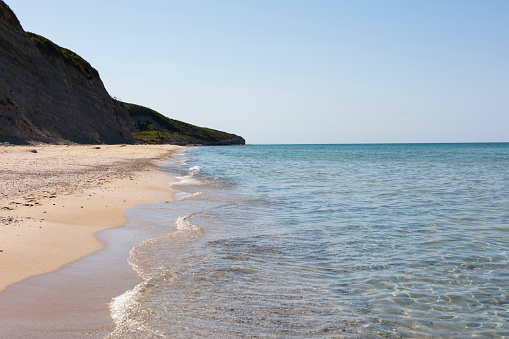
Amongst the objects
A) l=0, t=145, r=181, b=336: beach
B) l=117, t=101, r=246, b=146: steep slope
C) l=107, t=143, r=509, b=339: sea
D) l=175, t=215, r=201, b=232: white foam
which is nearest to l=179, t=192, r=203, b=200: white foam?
l=0, t=145, r=181, b=336: beach

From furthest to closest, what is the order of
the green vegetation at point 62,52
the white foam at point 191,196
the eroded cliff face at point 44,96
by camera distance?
the green vegetation at point 62,52
the eroded cliff face at point 44,96
the white foam at point 191,196

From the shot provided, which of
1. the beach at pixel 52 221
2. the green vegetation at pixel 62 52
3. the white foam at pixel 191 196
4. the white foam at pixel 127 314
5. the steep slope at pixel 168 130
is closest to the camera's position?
the white foam at pixel 127 314

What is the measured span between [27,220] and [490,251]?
332 inches

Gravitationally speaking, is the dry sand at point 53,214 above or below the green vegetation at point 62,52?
below

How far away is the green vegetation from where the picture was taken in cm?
5462

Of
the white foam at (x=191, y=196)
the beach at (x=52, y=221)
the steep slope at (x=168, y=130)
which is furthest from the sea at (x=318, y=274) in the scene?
the steep slope at (x=168, y=130)

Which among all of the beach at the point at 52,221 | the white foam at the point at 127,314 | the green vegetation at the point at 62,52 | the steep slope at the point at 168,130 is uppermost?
the green vegetation at the point at 62,52

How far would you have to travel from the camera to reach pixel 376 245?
753cm

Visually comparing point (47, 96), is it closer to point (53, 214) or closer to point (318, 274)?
point (53, 214)

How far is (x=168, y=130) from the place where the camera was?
146m

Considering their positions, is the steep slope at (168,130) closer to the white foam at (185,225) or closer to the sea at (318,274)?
the white foam at (185,225)

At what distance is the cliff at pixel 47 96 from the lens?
38.2 metres

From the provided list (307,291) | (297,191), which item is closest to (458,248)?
(307,291)

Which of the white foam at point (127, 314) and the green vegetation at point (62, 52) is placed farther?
the green vegetation at point (62, 52)
